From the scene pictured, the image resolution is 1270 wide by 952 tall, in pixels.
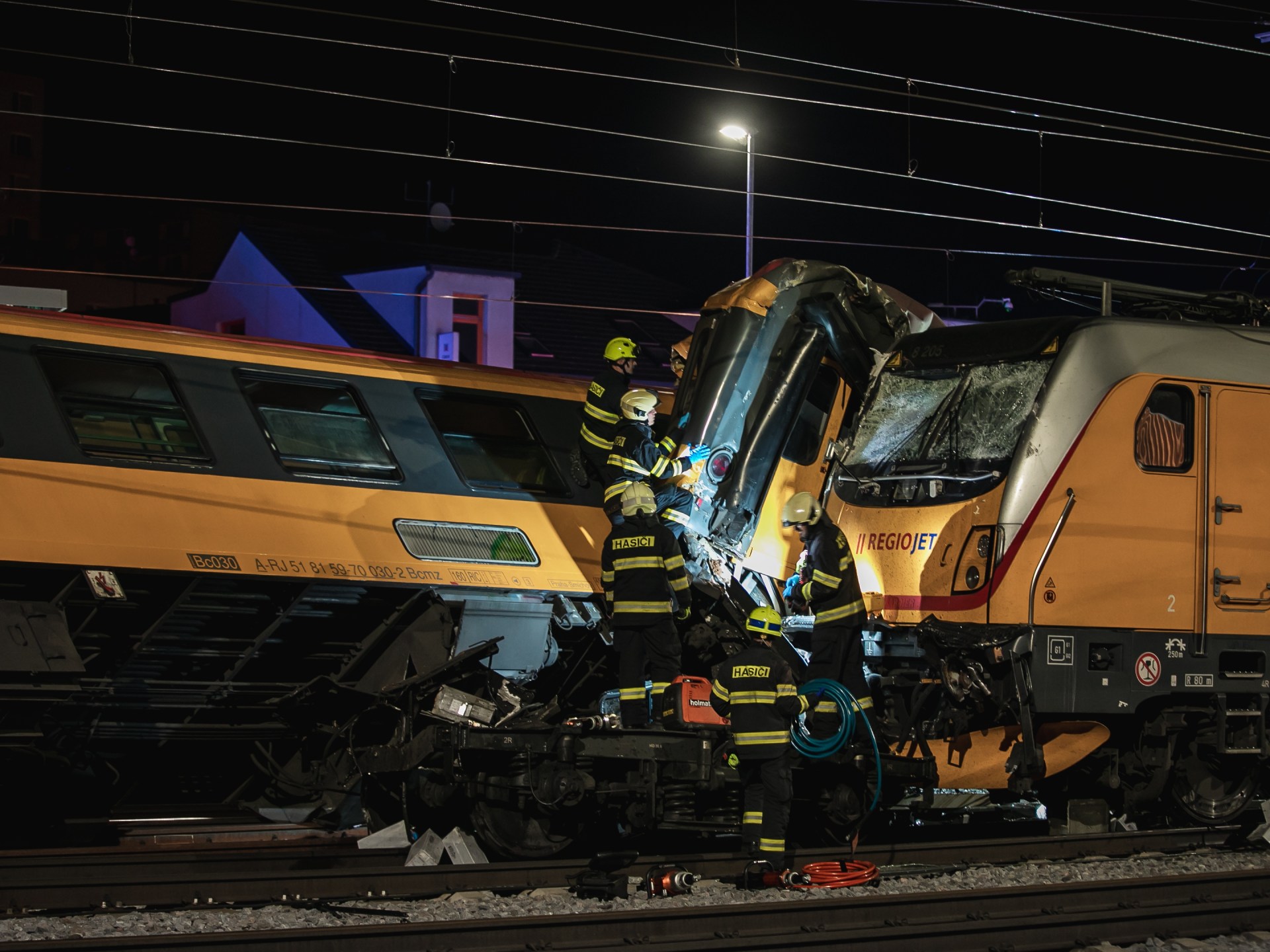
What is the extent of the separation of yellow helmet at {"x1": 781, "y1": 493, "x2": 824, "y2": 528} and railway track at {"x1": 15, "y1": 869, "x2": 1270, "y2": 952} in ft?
8.42

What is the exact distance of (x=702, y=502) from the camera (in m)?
10.7

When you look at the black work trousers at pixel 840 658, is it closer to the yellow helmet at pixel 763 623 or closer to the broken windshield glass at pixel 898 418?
the yellow helmet at pixel 763 623

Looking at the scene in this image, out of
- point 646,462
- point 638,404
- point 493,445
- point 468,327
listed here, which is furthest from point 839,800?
point 468,327

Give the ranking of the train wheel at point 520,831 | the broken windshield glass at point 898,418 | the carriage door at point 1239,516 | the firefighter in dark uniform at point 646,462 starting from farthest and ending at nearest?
1. the broken windshield glass at point 898,418
2. the carriage door at point 1239,516
3. the firefighter in dark uniform at point 646,462
4. the train wheel at point 520,831

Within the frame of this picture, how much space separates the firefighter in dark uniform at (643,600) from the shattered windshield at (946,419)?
204 centimetres

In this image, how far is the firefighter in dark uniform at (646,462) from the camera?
34.2ft

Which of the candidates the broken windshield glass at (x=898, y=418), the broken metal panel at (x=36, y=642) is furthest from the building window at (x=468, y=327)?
the broken metal panel at (x=36, y=642)

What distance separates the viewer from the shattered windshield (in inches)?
406

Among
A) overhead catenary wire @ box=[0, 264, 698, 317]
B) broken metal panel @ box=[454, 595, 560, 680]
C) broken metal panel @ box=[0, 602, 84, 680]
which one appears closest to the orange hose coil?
broken metal panel @ box=[454, 595, 560, 680]

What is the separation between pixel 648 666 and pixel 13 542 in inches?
163

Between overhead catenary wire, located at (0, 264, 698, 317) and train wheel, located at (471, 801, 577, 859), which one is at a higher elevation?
overhead catenary wire, located at (0, 264, 698, 317)

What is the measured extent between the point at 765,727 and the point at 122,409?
494 cm

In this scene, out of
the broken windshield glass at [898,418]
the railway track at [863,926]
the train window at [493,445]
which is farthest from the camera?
the train window at [493,445]

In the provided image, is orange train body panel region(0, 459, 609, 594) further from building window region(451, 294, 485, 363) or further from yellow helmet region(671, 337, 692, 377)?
building window region(451, 294, 485, 363)
